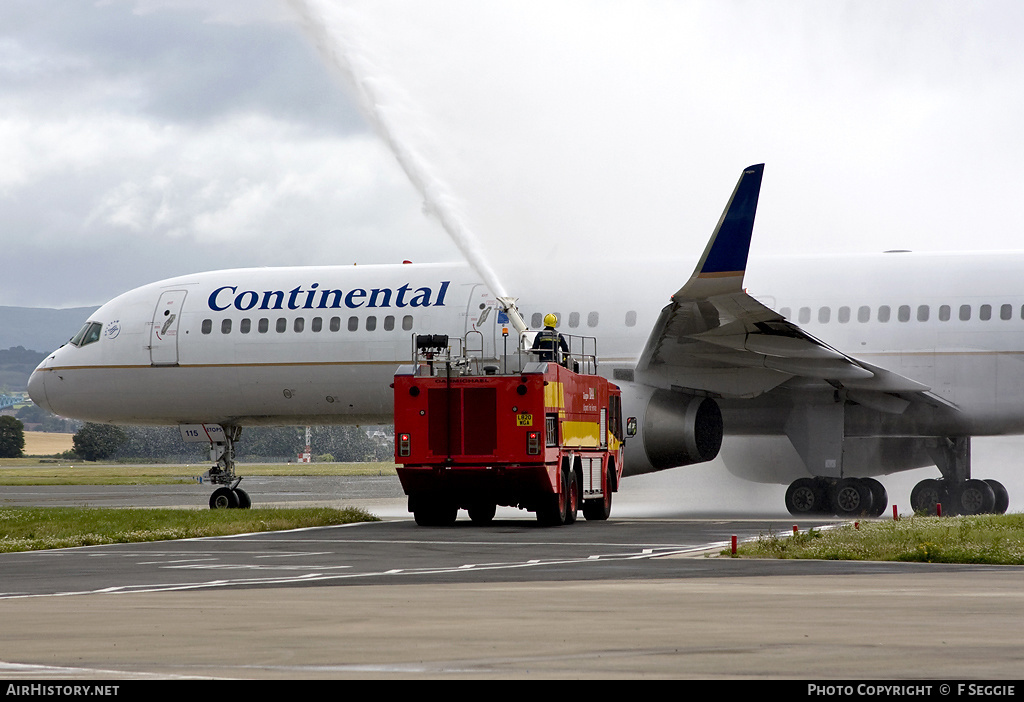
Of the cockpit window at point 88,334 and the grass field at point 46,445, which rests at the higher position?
the cockpit window at point 88,334

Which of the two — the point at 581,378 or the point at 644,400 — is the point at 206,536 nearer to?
the point at 581,378

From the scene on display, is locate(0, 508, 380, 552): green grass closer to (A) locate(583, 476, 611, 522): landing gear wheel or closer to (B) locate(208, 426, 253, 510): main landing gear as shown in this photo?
(A) locate(583, 476, 611, 522): landing gear wheel

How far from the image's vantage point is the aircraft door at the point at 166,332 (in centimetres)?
2848

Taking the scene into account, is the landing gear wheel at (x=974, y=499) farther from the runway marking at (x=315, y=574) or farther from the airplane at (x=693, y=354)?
the runway marking at (x=315, y=574)

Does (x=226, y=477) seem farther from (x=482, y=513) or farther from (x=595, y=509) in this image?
(x=595, y=509)

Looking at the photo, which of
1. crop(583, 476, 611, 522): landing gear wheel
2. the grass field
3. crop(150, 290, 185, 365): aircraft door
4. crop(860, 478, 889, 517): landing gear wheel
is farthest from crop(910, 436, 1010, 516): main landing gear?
the grass field

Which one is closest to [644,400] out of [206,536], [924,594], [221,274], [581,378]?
[581,378]

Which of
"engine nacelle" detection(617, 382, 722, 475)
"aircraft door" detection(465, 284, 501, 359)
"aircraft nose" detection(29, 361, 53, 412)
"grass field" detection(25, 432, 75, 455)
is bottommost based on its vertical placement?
"grass field" detection(25, 432, 75, 455)

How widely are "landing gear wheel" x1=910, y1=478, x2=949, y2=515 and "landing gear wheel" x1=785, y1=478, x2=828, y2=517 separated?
5.95 feet

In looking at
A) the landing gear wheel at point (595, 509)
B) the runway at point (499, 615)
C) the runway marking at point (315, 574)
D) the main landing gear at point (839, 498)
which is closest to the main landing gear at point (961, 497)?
the main landing gear at point (839, 498)

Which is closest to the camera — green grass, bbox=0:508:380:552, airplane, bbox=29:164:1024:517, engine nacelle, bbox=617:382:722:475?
green grass, bbox=0:508:380:552

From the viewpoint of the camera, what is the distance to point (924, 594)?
10508mm

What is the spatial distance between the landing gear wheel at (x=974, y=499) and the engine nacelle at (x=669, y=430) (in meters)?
4.41

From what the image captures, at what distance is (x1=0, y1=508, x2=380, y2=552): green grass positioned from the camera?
18703 millimetres
